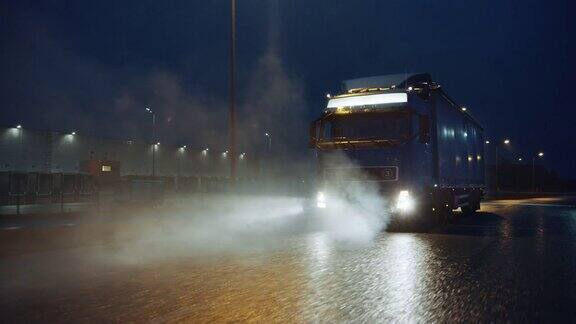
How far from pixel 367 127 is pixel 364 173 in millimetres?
1331

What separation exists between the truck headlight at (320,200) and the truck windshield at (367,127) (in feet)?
5.39

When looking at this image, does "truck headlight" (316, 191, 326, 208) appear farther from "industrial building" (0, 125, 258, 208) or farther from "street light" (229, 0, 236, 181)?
"industrial building" (0, 125, 258, 208)

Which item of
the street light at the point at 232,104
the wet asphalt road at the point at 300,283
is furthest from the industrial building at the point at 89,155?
the wet asphalt road at the point at 300,283

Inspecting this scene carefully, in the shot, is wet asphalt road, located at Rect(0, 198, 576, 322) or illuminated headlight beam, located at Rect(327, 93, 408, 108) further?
illuminated headlight beam, located at Rect(327, 93, 408, 108)

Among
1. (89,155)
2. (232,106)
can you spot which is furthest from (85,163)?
(232,106)

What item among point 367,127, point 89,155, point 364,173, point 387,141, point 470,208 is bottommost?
point 470,208

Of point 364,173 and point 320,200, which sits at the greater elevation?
point 364,173

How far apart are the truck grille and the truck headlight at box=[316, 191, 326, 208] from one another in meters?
0.55

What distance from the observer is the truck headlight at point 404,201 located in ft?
46.3

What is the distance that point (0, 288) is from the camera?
301 inches

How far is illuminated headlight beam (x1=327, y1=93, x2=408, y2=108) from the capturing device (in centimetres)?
1467

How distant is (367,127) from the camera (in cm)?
1491

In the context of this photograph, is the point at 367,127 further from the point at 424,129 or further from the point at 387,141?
the point at 424,129

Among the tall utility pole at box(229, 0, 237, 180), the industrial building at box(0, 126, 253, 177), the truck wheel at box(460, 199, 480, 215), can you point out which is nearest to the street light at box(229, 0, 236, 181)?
the tall utility pole at box(229, 0, 237, 180)
